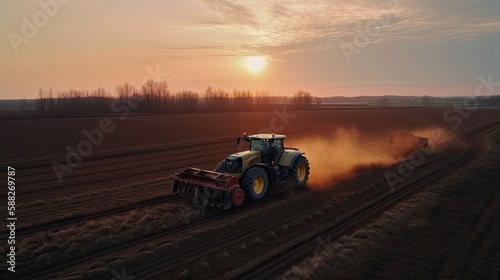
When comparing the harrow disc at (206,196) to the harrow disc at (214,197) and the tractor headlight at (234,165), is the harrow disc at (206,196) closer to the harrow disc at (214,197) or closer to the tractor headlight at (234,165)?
the harrow disc at (214,197)

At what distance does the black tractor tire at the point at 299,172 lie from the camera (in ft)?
44.0

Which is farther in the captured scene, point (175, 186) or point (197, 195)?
point (175, 186)

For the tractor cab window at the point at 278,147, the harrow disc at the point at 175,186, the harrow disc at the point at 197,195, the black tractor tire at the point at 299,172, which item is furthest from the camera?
the black tractor tire at the point at 299,172

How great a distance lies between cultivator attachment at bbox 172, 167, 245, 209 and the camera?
10.9 metres

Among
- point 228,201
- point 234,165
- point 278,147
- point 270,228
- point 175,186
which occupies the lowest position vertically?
point 270,228

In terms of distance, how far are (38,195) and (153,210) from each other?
5.61 metres

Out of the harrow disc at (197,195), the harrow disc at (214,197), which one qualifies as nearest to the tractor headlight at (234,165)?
the harrow disc at (214,197)

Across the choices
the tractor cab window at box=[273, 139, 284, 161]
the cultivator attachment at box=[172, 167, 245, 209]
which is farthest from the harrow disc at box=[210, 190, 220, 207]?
the tractor cab window at box=[273, 139, 284, 161]

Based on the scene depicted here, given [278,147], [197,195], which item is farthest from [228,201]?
[278,147]

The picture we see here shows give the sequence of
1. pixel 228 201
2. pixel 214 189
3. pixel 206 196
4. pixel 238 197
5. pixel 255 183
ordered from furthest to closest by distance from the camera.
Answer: pixel 255 183
pixel 206 196
pixel 214 189
pixel 238 197
pixel 228 201

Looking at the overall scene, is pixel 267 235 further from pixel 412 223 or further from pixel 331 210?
pixel 412 223

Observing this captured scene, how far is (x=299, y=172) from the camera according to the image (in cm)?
1404

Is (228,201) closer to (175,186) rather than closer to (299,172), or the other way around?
(175,186)

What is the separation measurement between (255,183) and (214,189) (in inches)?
63.7
